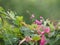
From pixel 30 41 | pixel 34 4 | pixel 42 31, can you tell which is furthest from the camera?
pixel 34 4

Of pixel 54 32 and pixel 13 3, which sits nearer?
pixel 54 32

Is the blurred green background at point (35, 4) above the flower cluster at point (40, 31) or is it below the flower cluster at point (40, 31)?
above

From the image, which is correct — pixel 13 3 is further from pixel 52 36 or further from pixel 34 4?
pixel 52 36

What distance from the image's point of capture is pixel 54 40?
1436mm

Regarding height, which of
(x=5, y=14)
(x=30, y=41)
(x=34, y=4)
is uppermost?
(x=34, y=4)

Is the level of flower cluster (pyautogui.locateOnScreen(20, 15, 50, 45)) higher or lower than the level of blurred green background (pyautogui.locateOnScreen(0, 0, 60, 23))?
lower

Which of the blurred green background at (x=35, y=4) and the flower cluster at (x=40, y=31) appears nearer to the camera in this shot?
the flower cluster at (x=40, y=31)

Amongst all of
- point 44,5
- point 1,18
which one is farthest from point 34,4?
point 1,18

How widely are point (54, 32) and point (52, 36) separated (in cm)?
4

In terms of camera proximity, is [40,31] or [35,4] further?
[35,4]

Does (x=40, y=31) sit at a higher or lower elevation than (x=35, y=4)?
lower

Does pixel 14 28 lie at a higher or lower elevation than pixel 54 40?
higher

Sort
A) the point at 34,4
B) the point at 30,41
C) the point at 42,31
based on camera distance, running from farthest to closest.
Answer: the point at 34,4 < the point at 42,31 < the point at 30,41

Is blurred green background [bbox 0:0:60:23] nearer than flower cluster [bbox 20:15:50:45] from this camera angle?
No
